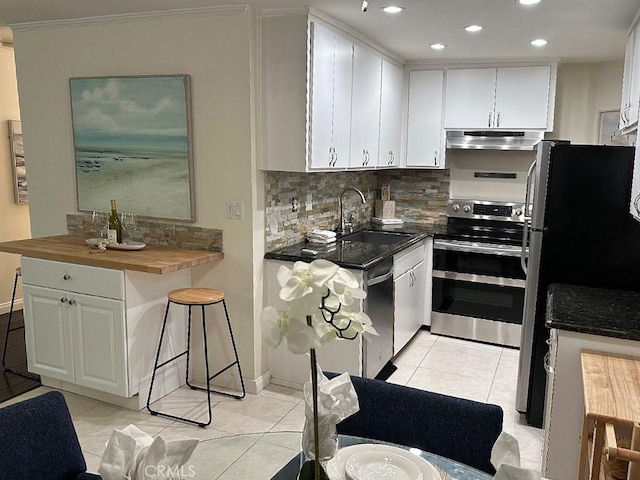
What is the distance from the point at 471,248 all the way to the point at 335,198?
1.19 m

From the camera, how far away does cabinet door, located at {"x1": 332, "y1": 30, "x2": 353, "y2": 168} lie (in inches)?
142

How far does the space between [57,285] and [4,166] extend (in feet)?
7.58

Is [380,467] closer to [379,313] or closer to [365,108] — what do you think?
[379,313]

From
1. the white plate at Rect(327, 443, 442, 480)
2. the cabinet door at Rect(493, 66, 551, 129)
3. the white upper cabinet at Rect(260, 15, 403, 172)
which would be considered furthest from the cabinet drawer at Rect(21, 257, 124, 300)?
the cabinet door at Rect(493, 66, 551, 129)

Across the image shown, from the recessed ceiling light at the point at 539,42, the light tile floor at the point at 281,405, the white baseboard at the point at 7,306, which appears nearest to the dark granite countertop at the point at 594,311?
the light tile floor at the point at 281,405

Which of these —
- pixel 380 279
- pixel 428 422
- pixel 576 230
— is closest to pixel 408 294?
pixel 380 279

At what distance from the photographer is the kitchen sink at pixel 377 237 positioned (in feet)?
15.1

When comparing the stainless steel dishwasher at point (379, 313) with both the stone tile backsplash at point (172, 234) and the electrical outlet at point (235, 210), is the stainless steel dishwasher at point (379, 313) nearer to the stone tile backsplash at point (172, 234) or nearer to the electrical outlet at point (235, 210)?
the electrical outlet at point (235, 210)

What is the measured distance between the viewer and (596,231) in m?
3.08

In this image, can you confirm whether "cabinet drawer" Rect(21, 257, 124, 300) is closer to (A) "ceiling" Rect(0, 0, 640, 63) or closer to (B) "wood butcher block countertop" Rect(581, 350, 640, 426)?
(A) "ceiling" Rect(0, 0, 640, 63)

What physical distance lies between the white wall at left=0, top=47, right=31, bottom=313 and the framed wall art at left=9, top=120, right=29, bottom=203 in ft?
0.11

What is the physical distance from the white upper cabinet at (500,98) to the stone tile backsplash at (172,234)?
8.05 ft

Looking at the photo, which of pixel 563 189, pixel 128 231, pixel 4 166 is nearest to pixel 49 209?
pixel 128 231

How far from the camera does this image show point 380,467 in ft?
4.45
